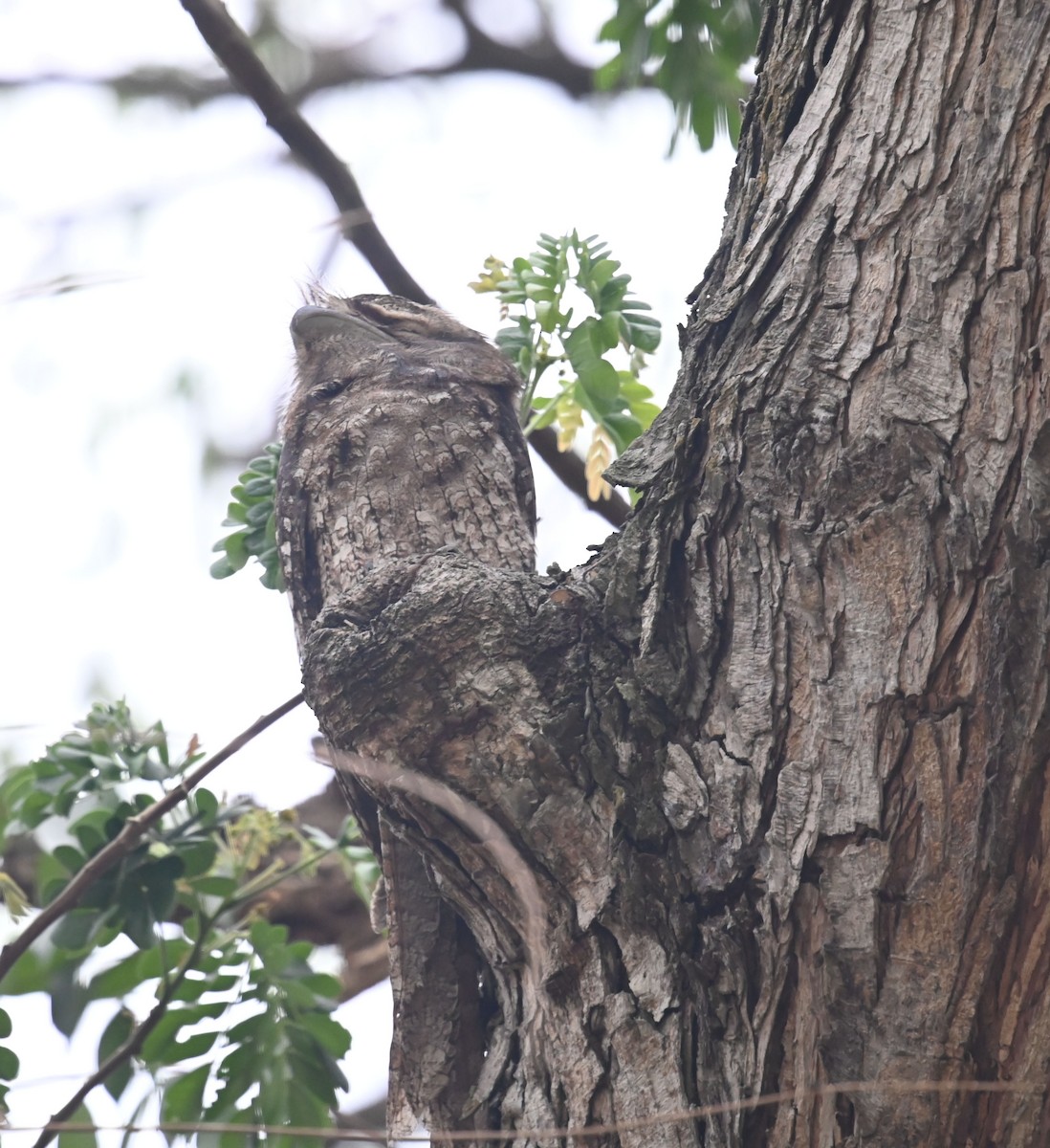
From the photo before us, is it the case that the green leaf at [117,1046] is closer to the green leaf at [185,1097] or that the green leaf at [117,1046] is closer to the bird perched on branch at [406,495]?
the green leaf at [185,1097]

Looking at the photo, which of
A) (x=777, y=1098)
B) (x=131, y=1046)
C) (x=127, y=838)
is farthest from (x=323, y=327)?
(x=777, y=1098)

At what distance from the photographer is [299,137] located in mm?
3539

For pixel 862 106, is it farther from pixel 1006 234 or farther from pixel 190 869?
pixel 190 869

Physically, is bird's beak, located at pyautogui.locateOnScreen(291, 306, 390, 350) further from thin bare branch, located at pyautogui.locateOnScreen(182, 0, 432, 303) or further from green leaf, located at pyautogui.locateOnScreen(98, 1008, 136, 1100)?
green leaf, located at pyautogui.locateOnScreen(98, 1008, 136, 1100)

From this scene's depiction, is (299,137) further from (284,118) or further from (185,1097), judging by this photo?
(185,1097)

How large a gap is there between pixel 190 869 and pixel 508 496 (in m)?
1.34

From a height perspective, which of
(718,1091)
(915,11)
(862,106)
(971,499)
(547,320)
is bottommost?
(718,1091)

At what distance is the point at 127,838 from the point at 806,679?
195 centimetres

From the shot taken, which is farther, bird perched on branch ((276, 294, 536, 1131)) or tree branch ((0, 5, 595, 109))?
tree branch ((0, 5, 595, 109))

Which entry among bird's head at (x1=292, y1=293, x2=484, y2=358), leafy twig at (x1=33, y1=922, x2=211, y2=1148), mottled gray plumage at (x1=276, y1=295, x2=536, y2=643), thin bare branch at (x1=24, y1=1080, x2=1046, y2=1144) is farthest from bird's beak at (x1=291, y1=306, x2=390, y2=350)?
thin bare branch at (x1=24, y1=1080, x2=1046, y2=1144)

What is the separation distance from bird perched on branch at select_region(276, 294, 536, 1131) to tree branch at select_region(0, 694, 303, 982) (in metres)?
0.28

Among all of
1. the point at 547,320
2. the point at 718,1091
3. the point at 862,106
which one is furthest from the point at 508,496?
the point at 718,1091

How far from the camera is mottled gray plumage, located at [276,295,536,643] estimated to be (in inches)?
119

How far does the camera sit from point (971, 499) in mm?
1641
